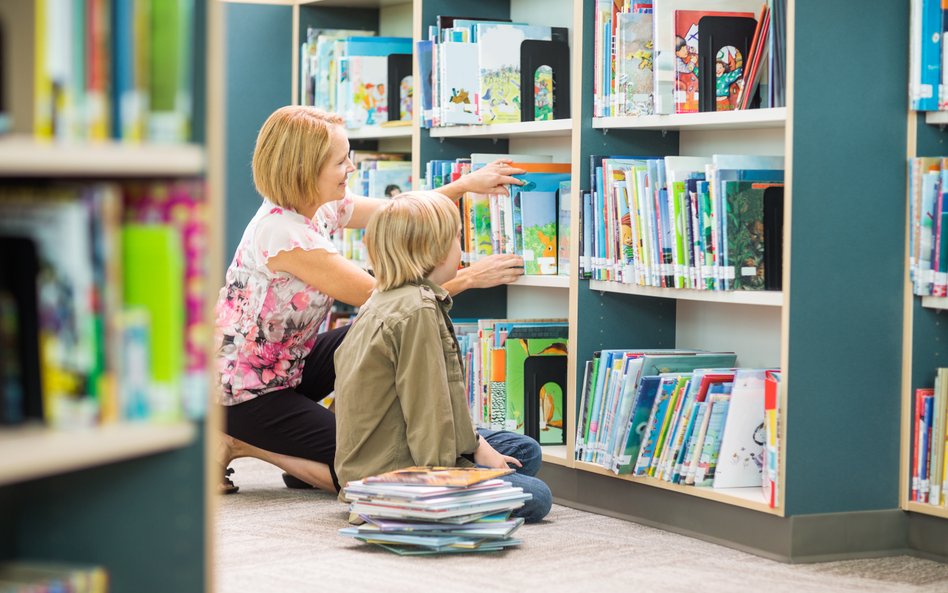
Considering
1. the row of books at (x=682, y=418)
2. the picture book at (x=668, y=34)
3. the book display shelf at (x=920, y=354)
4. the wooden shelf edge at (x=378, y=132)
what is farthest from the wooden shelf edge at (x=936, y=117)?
the wooden shelf edge at (x=378, y=132)

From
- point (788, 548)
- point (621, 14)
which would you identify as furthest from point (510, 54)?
point (788, 548)

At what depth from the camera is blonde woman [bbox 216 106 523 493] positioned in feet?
11.3

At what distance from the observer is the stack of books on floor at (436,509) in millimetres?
2893

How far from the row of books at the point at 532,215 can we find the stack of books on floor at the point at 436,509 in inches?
36.5

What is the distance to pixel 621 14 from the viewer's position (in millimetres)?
3402

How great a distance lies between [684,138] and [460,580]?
1.58 meters

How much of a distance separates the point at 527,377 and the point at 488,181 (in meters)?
0.59

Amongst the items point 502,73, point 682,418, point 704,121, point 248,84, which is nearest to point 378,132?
point 502,73

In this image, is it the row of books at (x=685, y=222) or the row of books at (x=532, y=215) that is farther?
the row of books at (x=532, y=215)

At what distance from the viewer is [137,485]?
5.35 feet

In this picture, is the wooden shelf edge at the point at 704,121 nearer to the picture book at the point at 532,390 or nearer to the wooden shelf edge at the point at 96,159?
the picture book at the point at 532,390

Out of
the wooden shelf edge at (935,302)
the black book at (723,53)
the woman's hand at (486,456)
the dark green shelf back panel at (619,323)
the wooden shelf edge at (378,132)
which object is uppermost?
the black book at (723,53)

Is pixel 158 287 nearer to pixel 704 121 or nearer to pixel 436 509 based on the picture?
pixel 436 509

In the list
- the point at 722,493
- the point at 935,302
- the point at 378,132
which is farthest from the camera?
the point at 378,132
